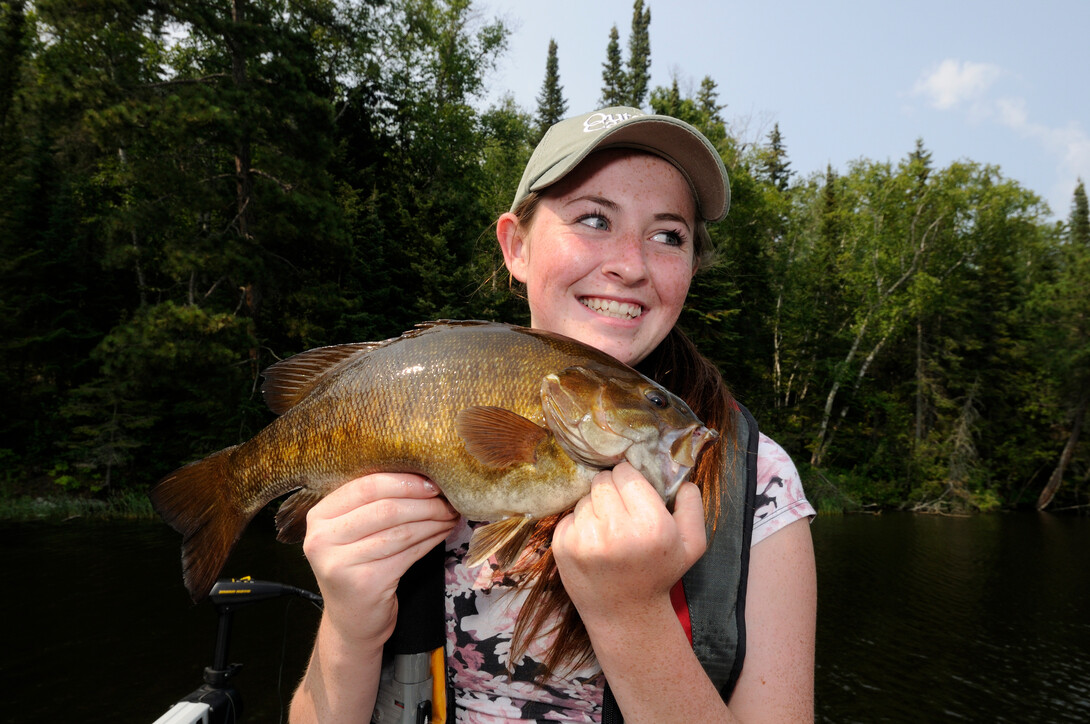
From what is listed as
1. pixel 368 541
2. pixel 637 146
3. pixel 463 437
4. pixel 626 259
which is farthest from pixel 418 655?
pixel 637 146

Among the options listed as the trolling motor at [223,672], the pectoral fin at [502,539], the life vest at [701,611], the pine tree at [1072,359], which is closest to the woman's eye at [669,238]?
the life vest at [701,611]

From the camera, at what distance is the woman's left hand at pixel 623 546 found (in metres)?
1.21

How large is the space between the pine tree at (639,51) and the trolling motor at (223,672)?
153ft

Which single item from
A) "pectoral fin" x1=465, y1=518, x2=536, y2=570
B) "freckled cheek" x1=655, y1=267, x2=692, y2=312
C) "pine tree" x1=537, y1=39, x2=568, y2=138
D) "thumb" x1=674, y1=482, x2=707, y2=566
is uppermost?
"pine tree" x1=537, y1=39, x2=568, y2=138

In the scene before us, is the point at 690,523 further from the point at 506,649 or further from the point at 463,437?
the point at 506,649

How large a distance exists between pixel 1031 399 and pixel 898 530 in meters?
17.3

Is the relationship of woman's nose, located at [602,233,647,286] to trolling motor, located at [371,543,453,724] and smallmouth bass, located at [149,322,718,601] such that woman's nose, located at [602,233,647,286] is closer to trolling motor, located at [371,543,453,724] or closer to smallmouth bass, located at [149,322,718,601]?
smallmouth bass, located at [149,322,718,601]

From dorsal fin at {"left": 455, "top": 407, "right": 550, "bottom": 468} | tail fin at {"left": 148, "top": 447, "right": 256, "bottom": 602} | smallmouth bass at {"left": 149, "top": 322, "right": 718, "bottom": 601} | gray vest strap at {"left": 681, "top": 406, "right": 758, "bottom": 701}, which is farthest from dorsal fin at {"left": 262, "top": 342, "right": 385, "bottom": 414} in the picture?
gray vest strap at {"left": 681, "top": 406, "right": 758, "bottom": 701}

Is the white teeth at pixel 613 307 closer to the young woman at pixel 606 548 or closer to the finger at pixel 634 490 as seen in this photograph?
the young woman at pixel 606 548

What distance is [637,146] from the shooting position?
6.25 feet

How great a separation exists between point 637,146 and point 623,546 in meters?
1.26

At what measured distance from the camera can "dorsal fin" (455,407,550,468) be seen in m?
1.49

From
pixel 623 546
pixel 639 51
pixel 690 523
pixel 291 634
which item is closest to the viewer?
pixel 623 546

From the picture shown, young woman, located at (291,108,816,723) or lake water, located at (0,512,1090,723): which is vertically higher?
young woman, located at (291,108,816,723)
